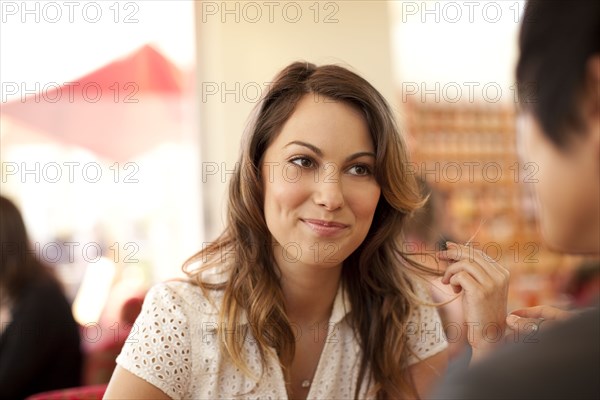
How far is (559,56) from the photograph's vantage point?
2.13 ft

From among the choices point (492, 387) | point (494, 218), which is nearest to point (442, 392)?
point (492, 387)

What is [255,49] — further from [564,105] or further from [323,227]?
[564,105]

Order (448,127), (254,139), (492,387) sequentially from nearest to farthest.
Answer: (492,387) < (254,139) < (448,127)

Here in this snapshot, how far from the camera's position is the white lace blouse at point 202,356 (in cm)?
147

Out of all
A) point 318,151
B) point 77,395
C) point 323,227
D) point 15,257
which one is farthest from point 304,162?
point 15,257

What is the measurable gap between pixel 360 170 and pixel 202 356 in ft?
1.73

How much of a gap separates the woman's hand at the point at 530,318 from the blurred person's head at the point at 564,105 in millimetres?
629

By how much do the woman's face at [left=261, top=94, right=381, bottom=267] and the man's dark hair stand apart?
81cm

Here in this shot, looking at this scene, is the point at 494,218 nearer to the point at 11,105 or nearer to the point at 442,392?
the point at 11,105

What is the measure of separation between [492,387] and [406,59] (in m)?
5.63

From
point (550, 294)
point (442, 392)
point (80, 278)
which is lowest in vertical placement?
point (550, 294)

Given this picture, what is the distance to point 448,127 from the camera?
627 centimetres

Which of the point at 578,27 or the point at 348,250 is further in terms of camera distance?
the point at 348,250

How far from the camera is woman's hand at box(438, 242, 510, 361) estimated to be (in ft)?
4.71
